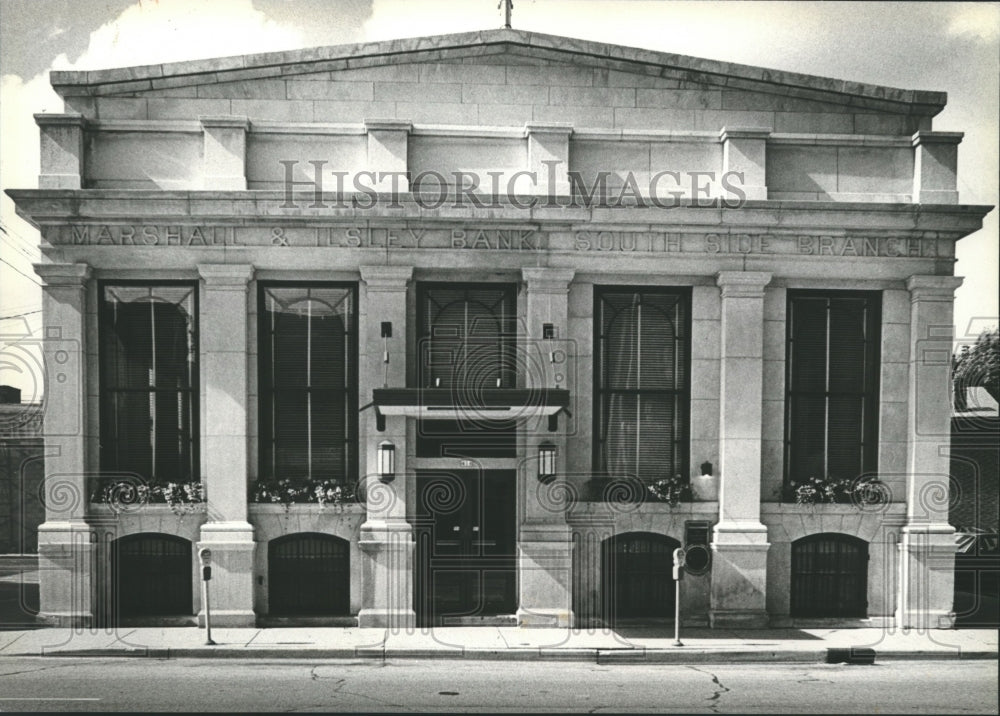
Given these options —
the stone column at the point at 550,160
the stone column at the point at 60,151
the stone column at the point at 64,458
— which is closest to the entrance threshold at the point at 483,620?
the stone column at the point at 64,458

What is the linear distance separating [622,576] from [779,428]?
13.1 ft

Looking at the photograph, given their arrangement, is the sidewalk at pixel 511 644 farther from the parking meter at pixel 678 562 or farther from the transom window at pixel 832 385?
the transom window at pixel 832 385

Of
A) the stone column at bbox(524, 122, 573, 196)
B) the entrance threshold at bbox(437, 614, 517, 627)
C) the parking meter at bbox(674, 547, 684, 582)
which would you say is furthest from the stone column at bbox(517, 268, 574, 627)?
the parking meter at bbox(674, 547, 684, 582)

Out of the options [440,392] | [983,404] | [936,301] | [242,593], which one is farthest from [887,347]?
[242,593]

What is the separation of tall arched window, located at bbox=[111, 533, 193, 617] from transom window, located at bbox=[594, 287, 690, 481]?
7.75m

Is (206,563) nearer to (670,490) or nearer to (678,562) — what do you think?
(678,562)

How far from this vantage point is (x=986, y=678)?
40.3 feet

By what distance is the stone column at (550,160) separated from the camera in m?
14.8

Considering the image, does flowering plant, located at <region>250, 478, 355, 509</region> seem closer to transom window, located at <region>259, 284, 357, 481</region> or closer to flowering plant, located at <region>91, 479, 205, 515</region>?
transom window, located at <region>259, 284, 357, 481</region>

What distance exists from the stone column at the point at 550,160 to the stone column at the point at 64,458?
811 cm

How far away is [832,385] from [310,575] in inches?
403

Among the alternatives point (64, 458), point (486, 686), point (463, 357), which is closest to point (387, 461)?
point (463, 357)

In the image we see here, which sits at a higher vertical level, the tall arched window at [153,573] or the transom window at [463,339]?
the transom window at [463,339]
